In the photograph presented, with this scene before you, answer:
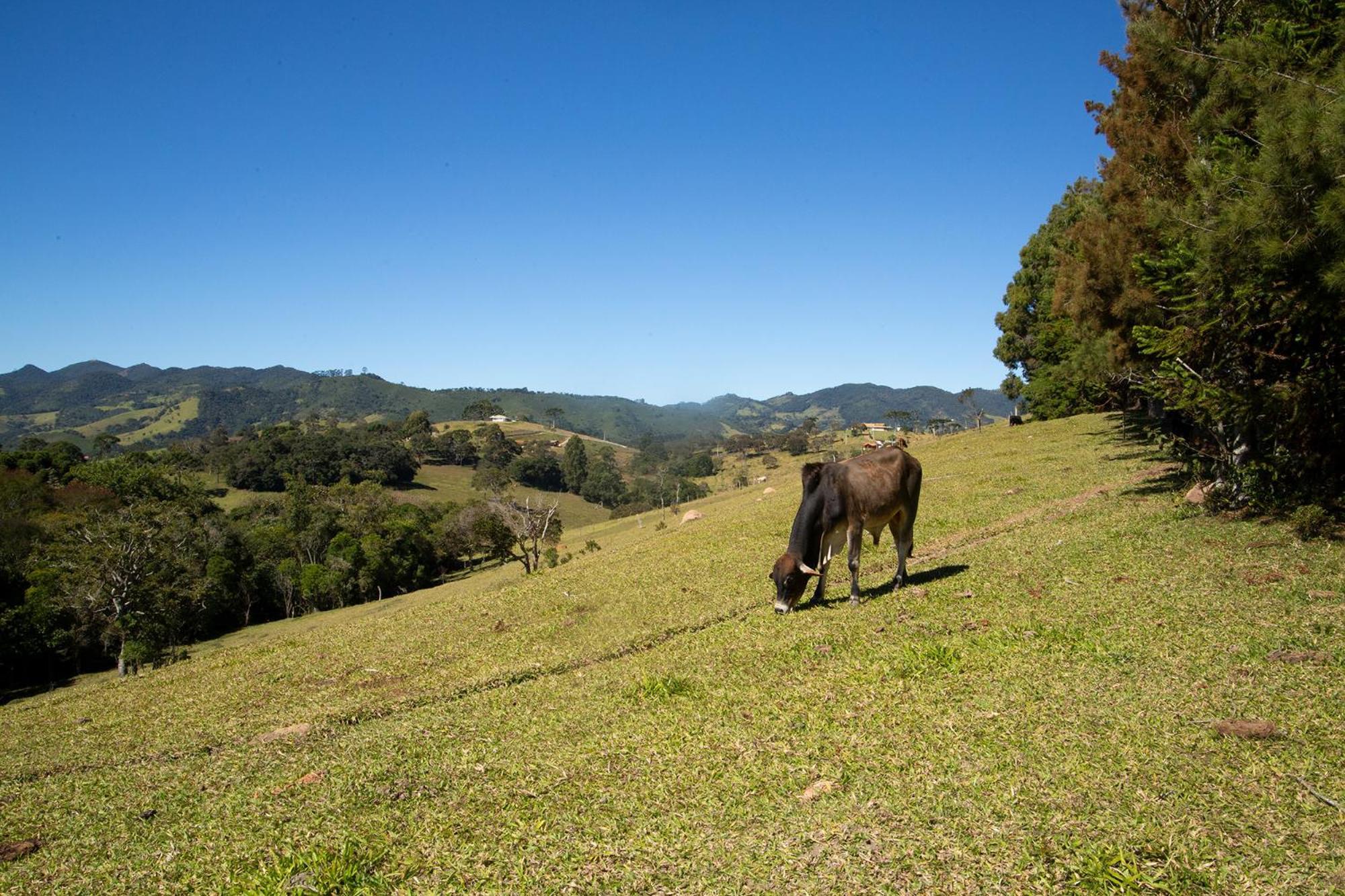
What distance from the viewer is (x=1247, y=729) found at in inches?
243

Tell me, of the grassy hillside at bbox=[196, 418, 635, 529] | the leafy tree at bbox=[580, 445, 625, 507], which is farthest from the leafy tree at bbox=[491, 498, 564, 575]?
the leafy tree at bbox=[580, 445, 625, 507]

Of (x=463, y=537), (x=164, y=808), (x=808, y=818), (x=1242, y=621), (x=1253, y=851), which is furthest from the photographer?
(x=463, y=537)

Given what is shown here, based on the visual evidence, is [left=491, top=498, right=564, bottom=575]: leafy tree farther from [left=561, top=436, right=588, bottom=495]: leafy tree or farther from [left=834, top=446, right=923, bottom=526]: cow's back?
[left=561, top=436, right=588, bottom=495]: leafy tree

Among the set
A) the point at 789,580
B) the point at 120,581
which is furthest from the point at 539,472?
the point at 789,580

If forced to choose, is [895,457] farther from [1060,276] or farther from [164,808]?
[1060,276]

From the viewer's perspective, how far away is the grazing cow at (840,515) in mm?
11750

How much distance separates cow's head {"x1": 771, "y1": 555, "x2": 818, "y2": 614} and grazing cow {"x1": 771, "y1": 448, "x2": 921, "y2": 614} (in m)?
0.01

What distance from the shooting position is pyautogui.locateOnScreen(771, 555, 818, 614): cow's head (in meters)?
11.6

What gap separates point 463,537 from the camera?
7450cm

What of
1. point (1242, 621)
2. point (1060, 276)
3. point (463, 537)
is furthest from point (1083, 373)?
point (463, 537)

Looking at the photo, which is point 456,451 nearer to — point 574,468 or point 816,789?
point 574,468

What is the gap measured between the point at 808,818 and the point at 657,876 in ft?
4.22

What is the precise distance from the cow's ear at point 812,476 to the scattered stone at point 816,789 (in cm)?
641

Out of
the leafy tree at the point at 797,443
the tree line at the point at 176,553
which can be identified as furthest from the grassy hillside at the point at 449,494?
the leafy tree at the point at 797,443
